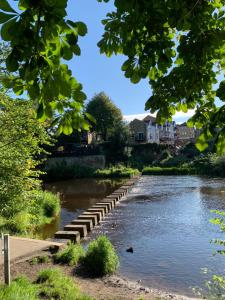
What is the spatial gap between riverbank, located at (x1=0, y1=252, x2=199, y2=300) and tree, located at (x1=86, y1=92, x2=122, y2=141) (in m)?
53.1

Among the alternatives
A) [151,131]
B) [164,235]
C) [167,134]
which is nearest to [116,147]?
[151,131]

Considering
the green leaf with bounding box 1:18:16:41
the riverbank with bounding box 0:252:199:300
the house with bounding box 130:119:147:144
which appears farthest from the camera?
→ the house with bounding box 130:119:147:144

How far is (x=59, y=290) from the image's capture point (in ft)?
23.1

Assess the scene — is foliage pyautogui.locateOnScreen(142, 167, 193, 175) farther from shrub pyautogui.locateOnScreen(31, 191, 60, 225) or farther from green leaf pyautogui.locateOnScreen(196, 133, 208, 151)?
green leaf pyautogui.locateOnScreen(196, 133, 208, 151)

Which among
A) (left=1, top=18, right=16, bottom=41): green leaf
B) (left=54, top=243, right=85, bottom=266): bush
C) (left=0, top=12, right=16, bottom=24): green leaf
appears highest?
(left=0, top=12, right=16, bottom=24): green leaf

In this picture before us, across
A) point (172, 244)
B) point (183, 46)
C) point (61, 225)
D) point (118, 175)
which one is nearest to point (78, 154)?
point (118, 175)

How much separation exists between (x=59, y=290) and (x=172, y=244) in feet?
21.6

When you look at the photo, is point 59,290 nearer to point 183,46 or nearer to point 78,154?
point 183,46

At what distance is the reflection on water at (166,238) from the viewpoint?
32.6ft

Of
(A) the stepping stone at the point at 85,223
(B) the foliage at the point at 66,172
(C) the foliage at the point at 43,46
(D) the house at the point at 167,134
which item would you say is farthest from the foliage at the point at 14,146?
(D) the house at the point at 167,134

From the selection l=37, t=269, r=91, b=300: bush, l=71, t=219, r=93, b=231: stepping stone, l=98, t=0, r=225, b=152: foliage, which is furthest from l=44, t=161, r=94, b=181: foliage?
l=98, t=0, r=225, b=152: foliage

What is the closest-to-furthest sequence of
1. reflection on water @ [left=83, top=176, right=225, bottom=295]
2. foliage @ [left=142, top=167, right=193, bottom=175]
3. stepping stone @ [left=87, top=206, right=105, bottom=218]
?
1. reflection on water @ [left=83, top=176, right=225, bottom=295]
2. stepping stone @ [left=87, top=206, right=105, bottom=218]
3. foliage @ [left=142, top=167, right=193, bottom=175]

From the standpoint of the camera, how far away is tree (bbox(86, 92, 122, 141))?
63.0 meters

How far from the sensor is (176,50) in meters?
3.68
